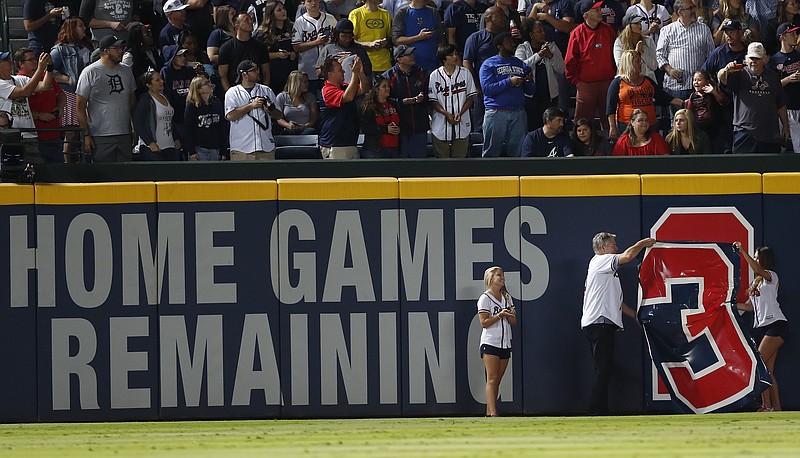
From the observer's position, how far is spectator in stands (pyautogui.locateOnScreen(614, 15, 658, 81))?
14391mm

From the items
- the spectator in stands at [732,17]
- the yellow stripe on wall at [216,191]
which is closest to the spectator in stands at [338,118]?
the yellow stripe on wall at [216,191]

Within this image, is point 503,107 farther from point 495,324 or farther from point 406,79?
point 495,324

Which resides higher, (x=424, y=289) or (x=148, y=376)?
(x=424, y=289)

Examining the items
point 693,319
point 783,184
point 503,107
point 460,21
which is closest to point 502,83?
point 503,107

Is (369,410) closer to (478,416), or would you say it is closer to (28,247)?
(478,416)

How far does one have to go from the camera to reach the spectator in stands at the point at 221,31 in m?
14.9

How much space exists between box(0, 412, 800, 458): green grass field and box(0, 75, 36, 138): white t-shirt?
318 centimetres

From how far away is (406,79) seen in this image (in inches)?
554

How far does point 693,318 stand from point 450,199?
8.81 feet

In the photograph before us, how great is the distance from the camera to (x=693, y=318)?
12.5m

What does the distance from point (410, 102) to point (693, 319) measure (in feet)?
12.6

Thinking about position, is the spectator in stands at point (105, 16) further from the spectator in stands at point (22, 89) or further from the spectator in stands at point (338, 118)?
the spectator in stands at point (338, 118)

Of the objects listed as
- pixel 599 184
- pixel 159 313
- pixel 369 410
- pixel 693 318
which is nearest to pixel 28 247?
pixel 159 313

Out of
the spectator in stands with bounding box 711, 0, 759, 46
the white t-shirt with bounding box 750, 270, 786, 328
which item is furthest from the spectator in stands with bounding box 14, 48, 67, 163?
the spectator in stands with bounding box 711, 0, 759, 46
